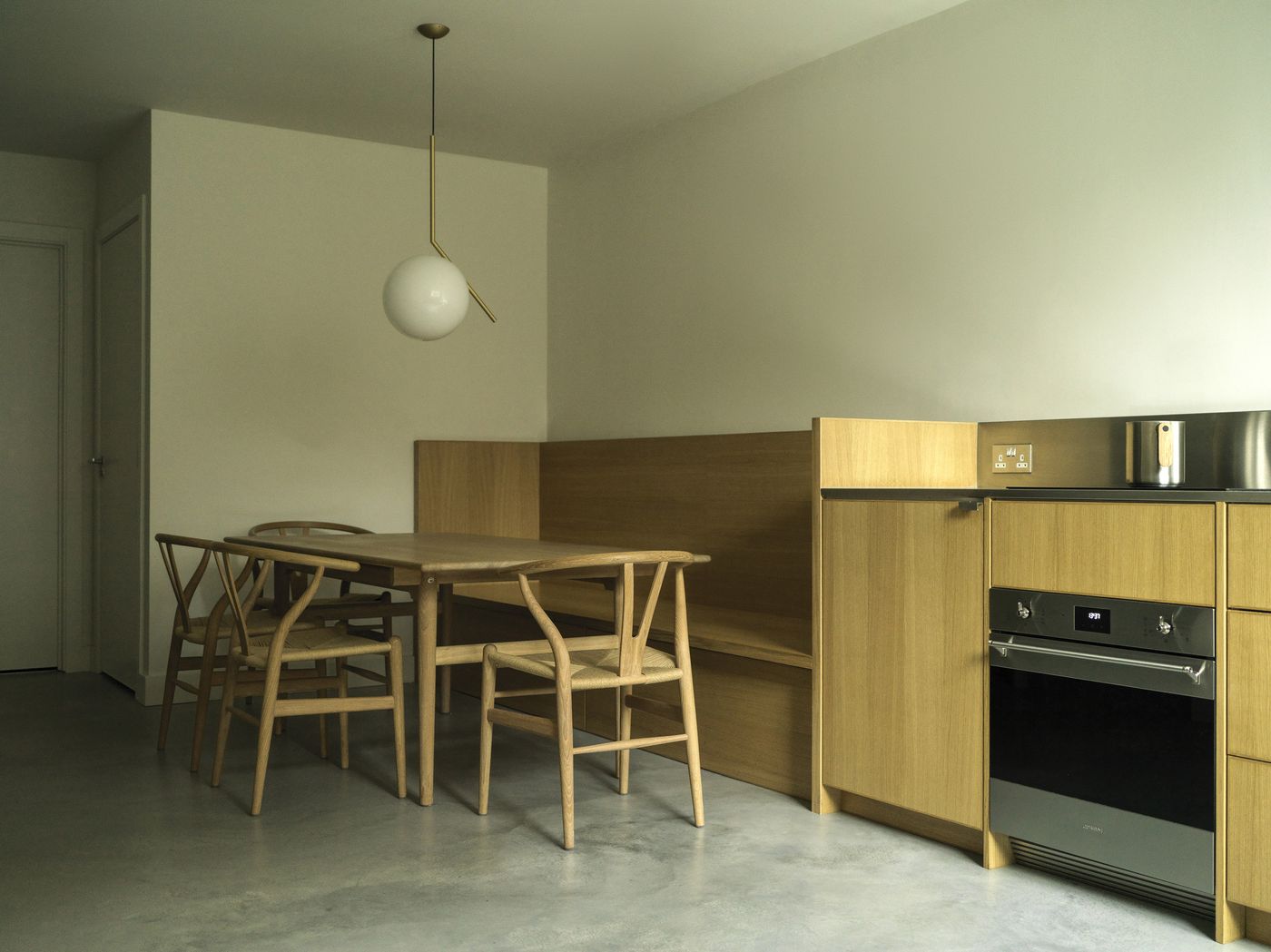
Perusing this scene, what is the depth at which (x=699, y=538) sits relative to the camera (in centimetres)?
463

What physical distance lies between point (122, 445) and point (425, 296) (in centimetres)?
227

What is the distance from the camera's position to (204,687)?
376 centimetres

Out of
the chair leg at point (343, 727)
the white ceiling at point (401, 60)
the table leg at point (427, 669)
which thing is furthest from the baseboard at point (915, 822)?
the white ceiling at point (401, 60)

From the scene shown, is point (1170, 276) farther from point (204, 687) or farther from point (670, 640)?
point (204, 687)

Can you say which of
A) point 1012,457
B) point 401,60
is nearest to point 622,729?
point 1012,457

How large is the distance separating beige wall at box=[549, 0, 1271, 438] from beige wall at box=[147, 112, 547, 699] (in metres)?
0.74

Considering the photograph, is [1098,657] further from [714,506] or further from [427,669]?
[714,506]

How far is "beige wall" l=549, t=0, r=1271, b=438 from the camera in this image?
3059mm

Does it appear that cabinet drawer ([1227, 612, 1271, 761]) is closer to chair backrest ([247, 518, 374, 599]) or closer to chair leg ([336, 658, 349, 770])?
chair leg ([336, 658, 349, 770])

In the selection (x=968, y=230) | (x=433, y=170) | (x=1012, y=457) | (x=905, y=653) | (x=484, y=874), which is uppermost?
(x=433, y=170)

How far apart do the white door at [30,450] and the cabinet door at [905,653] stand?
422cm

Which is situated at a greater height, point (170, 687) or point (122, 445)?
point (122, 445)

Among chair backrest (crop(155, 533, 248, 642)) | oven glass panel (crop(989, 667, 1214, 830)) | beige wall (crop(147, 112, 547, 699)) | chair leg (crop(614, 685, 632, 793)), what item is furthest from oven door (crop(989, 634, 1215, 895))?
beige wall (crop(147, 112, 547, 699))

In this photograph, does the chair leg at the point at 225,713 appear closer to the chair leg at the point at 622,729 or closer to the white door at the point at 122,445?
the chair leg at the point at 622,729
